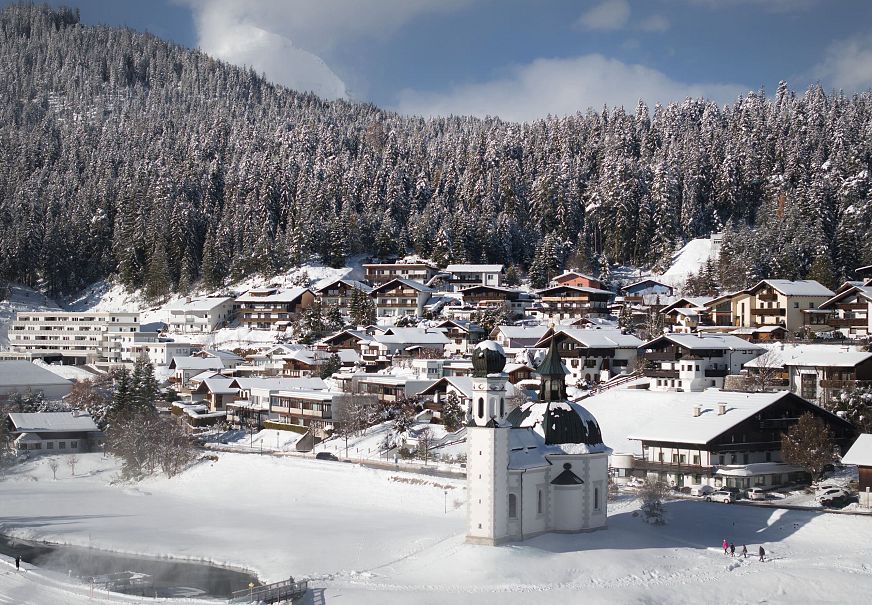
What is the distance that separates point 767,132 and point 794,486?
81264 millimetres

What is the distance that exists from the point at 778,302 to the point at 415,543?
47.7m

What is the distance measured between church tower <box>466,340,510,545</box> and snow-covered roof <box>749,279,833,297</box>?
153 ft

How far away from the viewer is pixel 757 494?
157 ft

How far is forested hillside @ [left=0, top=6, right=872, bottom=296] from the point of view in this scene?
10819 centimetres

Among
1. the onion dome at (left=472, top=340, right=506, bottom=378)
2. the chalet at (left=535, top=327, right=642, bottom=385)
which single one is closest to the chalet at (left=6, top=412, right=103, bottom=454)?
the chalet at (left=535, top=327, right=642, bottom=385)

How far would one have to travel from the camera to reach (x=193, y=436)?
70.4m

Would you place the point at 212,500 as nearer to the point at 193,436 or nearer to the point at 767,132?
the point at 193,436

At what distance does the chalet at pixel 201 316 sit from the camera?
109438 millimetres

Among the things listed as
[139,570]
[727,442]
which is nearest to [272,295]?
[727,442]

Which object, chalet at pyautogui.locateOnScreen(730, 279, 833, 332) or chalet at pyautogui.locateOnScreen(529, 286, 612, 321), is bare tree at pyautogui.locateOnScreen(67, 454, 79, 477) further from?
chalet at pyautogui.locateOnScreen(730, 279, 833, 332)

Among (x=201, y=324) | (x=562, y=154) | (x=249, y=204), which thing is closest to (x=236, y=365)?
(x=201, y=324)

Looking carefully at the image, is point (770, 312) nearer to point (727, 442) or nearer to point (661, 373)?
point (661, 373)

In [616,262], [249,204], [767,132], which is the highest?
[767,132]

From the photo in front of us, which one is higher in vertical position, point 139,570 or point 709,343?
point 709,343
